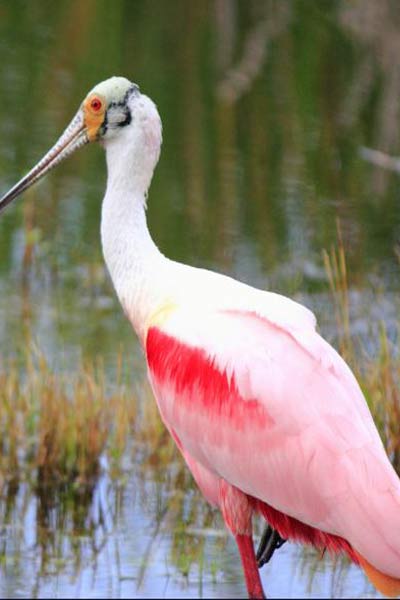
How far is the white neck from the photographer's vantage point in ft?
Answer: 20.5

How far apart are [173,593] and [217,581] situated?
7.3 inches

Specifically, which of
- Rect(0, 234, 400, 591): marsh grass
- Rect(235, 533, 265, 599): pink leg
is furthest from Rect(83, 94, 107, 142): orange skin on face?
Rect(0, 234, 400, 591): marsh grass

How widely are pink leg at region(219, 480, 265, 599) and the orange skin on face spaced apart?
119 cm

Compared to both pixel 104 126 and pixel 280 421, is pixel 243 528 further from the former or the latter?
pixel 104 126

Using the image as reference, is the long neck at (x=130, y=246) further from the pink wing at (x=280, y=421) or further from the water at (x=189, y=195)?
the water at (x=189, y=195)

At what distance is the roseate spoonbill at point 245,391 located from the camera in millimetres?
5785

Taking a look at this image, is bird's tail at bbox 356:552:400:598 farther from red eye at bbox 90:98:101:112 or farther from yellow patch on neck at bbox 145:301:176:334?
red eye at bbox 90:98:101:112

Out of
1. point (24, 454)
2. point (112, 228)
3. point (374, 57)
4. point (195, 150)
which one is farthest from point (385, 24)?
point (112, 228)

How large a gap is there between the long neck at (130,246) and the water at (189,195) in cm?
194

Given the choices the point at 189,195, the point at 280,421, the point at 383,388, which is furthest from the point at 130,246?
the point at 189,195

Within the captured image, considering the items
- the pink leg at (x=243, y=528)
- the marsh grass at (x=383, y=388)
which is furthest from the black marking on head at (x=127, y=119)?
the marsh grass at (x=383, y=388)

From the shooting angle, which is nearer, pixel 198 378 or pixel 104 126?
pixel 198 378

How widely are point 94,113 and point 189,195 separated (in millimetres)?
6705

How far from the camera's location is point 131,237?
20.5ft
